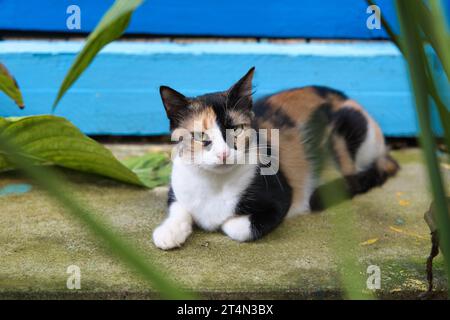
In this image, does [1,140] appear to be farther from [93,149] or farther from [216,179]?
[93,149]

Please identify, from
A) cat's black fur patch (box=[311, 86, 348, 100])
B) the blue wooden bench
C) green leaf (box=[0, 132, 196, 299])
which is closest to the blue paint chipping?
the blue wooden bench

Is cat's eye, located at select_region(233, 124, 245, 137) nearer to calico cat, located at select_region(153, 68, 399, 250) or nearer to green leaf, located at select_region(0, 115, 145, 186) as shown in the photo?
calico cat, located at select_region(153, 68, 399, 250)

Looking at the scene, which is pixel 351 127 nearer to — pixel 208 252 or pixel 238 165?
pixel 238 165

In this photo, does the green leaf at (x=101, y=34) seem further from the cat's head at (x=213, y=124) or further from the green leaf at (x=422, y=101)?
the cat's head at (x=213, y=124)

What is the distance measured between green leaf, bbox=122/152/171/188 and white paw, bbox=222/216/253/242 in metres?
0.56

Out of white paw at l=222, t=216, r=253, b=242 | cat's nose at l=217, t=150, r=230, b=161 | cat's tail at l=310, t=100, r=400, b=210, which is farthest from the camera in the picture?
cat's tail at l=310, t=100, r=400, b=210

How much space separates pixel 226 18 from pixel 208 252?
3.96 ft

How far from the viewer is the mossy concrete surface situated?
4.83 ft

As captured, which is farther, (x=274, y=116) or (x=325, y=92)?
(x=325, y=92)

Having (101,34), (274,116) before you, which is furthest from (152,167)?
(101,34)

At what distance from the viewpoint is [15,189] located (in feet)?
6.93

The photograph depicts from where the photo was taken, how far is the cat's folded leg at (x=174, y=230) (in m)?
1.70

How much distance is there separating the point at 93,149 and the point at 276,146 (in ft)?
2.00
